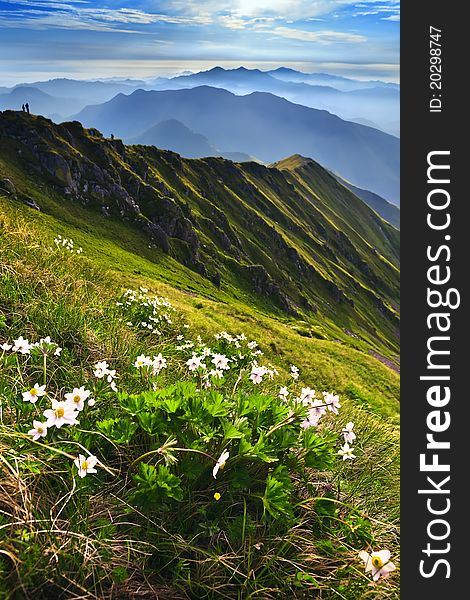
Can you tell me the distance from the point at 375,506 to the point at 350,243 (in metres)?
174

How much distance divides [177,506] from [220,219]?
120598 mm

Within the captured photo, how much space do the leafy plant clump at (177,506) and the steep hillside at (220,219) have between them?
72004 millimetres

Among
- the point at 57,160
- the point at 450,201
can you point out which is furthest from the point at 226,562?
the point at 57,160

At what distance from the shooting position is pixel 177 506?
3.07m

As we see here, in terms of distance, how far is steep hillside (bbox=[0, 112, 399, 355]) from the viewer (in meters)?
86.4

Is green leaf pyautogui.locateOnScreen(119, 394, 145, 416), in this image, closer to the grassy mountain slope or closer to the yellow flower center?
the grassy mountain slope

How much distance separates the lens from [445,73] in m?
3.66

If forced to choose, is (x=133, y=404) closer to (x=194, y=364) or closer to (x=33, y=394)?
(x=33, y=394)

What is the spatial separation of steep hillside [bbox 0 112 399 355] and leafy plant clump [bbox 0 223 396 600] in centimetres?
7200

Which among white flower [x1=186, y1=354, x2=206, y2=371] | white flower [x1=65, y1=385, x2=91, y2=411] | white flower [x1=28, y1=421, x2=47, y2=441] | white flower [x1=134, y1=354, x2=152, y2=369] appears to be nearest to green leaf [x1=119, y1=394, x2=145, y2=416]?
white flower [x1=65, y1=385, x2=91, y2=411]

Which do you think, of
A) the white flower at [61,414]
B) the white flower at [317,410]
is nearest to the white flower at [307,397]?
the white flower at [317,410]

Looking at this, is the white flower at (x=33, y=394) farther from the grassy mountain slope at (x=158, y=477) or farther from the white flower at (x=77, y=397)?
the white flower at (x=77, y=397)

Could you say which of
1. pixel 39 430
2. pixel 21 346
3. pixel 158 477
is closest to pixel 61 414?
pixel 39 430

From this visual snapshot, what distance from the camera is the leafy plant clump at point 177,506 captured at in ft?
8.59
